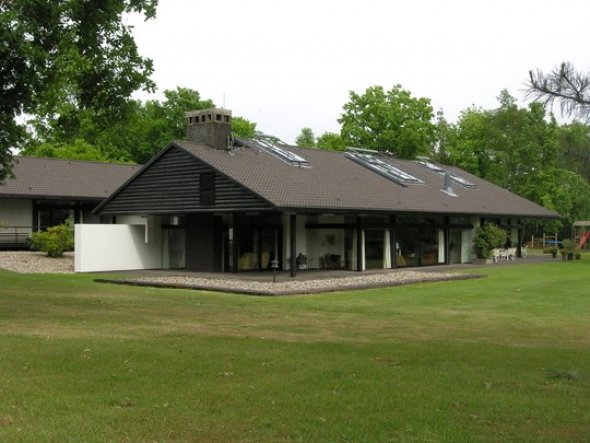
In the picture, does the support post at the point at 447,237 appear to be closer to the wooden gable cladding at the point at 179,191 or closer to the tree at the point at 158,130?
the wooden gable cladding at the point at 179,191

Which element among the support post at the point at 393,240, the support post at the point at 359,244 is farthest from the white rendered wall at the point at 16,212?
the support post at the point at 393,240

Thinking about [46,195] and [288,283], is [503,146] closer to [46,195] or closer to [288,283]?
[46,195]

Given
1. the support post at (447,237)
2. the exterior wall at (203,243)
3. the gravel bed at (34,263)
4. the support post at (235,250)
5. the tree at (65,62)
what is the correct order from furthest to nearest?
1. the support post at (447,237)
2. the exterior wall at (203,243)
3. the gravel bed at (34,263)
4. the support post at (235,250)
5. the tree at (65,62)

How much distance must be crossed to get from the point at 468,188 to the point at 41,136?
38.4 m

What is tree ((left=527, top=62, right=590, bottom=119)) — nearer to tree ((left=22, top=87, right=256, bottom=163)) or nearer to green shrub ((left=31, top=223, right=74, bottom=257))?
green shrub ((left=31, top=223, right=74, bottom=257))

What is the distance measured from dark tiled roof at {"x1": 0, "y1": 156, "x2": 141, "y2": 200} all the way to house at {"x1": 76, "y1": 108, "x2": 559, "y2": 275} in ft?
21.9

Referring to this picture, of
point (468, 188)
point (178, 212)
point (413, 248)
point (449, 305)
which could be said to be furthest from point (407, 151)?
point (449, 305)

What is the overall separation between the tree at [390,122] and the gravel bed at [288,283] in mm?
28986

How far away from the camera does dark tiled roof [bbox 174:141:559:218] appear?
87.4ft

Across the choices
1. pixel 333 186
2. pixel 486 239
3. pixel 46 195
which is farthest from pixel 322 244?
pixel 46 195

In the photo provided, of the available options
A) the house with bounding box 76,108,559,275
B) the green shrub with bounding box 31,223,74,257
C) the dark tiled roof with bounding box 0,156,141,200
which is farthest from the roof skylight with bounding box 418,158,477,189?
the green shrub with bounding box 31,223,74,257

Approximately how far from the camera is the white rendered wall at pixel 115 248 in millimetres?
29578

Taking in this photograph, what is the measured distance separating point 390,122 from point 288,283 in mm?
33958

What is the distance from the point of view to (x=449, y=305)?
1766 centimetres
